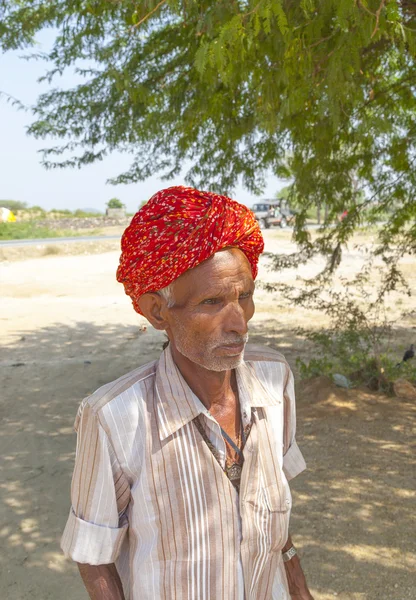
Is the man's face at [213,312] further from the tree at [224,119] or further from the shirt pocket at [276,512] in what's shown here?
the tree at [224,119]

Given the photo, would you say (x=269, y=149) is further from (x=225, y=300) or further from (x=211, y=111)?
(x=225, y=300)

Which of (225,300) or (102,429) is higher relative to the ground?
(225,300)

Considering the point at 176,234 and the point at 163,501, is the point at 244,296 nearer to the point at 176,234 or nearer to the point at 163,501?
the point at 176,234

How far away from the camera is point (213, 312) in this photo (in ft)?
5.06

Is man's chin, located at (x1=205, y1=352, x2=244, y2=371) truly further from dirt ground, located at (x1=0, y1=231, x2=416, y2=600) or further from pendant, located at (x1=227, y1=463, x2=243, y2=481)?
dirt ground, located at (x1=0, y1=231, x2=416, y2=600)

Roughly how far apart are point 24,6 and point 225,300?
539cm

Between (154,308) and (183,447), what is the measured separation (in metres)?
0.35

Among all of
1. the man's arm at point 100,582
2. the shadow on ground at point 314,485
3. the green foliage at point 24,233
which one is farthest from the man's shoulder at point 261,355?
the green foliage at point 24,233

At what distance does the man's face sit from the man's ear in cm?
5

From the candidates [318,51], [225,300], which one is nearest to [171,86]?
[318,51]

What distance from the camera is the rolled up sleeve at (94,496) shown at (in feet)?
4.77

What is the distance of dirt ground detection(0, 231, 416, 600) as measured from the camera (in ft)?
12.5

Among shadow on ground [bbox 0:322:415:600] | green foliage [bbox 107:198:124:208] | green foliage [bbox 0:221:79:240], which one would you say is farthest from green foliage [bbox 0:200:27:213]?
shadow on ground [bbox 0:322:415:600]

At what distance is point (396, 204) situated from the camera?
635 cm
